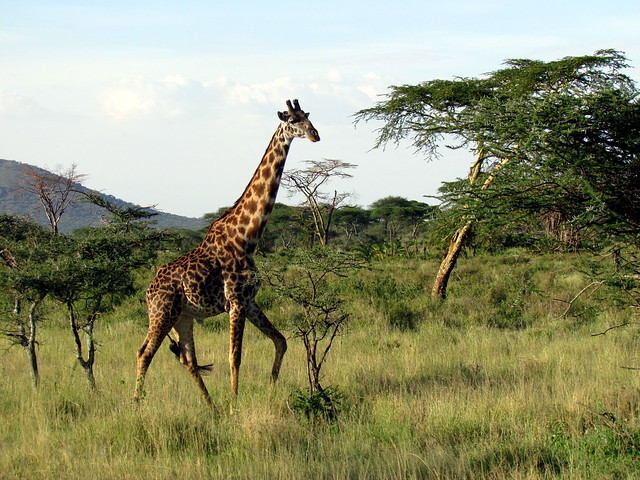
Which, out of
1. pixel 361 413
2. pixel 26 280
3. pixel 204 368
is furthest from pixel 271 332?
pixel 26 280

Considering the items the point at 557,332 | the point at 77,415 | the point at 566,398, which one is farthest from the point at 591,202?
the point at 557,332

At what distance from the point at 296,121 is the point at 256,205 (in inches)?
38.7

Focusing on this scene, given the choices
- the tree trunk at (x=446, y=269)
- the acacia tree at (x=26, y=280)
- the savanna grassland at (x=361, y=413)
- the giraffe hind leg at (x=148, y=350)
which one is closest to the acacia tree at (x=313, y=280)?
the savanna grassland at (x=361, y=413)

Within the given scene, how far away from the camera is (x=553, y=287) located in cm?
1566

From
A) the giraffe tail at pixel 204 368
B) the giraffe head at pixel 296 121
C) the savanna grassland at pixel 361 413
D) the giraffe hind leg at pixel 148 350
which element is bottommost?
the savanna grassland at pixel 361 413

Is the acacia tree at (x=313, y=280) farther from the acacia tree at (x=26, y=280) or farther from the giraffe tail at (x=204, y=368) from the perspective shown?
the acacia tree at (x=26, y=280)

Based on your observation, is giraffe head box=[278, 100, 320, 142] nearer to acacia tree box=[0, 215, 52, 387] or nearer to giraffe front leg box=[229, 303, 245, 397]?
giraffe front leg box=[229, 303, 245, 397]

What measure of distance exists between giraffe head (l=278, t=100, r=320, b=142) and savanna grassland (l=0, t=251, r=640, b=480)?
2551 mm

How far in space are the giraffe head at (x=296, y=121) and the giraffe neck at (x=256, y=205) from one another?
0.13m

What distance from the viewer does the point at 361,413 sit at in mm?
6078

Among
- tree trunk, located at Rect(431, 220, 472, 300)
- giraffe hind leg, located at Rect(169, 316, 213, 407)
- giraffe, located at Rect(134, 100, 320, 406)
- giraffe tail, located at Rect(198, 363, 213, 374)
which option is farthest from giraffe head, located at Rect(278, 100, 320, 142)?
tree trunk, located at Rect(431, 220, 472, 300)

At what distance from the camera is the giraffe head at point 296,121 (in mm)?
6979

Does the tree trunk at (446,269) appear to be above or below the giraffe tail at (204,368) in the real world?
above

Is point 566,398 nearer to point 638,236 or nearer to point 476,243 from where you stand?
point 638,236
